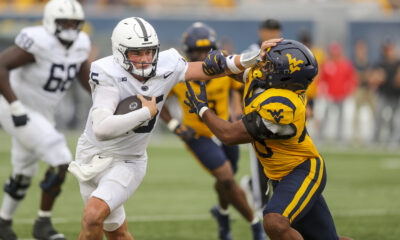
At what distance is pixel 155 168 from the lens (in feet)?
40.5

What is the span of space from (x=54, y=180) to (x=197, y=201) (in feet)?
9.65

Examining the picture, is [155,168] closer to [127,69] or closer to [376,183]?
[376,183]

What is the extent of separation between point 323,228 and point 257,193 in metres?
1.98

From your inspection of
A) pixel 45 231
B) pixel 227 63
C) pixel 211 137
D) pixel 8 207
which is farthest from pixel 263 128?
pixel 8 207

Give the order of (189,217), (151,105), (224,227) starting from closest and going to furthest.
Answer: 1. (151,105)
2. (224,227)
3. (189,217)

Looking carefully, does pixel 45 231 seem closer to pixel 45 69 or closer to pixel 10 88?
pixel 10 88

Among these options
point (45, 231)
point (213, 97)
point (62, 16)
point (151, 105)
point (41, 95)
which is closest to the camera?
point (151, 105)

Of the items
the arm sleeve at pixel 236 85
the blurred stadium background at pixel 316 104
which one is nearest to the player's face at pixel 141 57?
the arm sleeve at pixel 236 85

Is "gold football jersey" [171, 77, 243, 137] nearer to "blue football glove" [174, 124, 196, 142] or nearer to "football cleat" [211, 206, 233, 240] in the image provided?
"blue football glove" [174, 124, 196, 142]

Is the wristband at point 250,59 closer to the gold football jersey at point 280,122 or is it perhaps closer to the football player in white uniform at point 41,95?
the gold football jersey at point 280,122

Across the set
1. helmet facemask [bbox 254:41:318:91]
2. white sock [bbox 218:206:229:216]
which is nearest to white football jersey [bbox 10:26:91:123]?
white sock [bbox 218:206:229:216]

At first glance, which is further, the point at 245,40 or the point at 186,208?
the point at 245,40

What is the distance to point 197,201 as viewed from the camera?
30.3 feet

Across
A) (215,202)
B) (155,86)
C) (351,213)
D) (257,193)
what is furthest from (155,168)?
(155,86)
